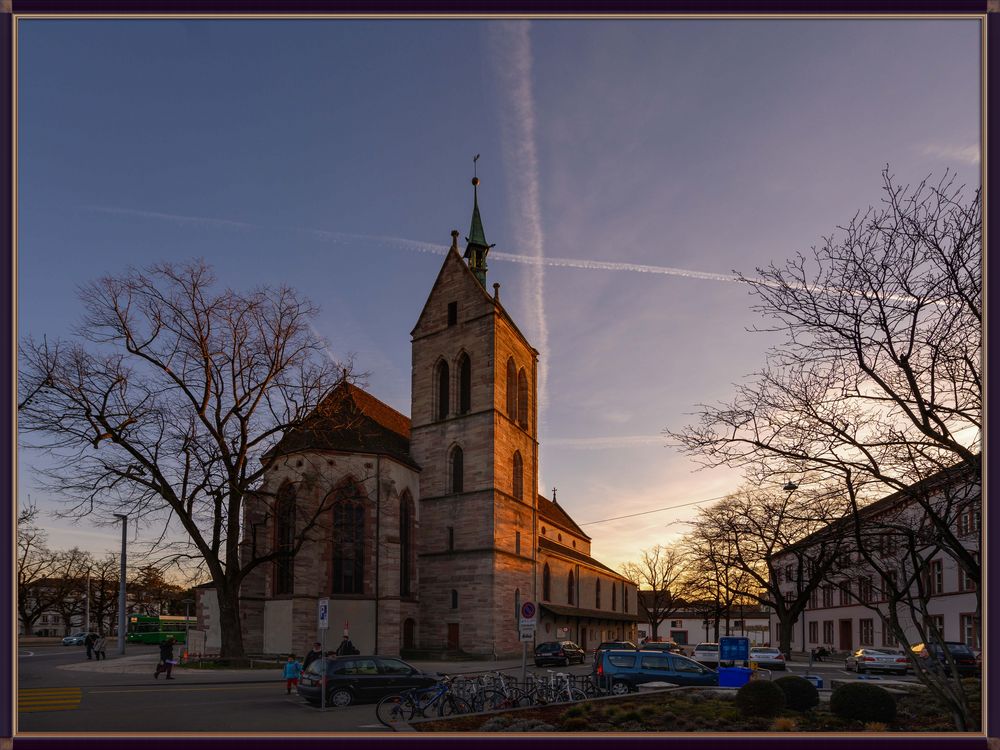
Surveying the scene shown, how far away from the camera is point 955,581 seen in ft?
149

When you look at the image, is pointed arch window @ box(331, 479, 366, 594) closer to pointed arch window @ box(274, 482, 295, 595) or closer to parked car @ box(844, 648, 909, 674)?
pointed arch window @ box(274, 482, 295, 595)

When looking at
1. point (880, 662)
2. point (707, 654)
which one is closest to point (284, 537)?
point (707, 654)

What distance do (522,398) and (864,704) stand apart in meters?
38.4

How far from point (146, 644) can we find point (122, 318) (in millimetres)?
48027

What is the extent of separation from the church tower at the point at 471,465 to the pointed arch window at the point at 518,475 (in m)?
0.06

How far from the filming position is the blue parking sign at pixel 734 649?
967 inches

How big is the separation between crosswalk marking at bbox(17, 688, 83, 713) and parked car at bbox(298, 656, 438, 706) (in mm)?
5279

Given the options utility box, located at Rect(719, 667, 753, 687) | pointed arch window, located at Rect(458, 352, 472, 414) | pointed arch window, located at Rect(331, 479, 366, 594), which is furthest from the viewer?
pointed arch window, located at Rect(458, 352, 472, 414)

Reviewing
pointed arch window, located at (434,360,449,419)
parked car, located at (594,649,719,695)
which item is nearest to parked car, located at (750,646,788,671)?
parked car, located at (594,649,719,695)

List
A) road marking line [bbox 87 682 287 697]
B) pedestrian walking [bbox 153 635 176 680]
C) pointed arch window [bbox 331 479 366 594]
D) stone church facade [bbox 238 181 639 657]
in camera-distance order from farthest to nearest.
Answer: pointed arch window [bbox 331 479 366 594] → stone church facade [bbox 238 181 639 657] → pedestrian walking [bbox 153 635 176 680] → road marking line [bbox 87 682 287 697]

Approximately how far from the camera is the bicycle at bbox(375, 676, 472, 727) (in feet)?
55.2

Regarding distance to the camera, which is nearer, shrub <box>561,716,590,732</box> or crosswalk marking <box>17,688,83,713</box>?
shrub <box>561,716,590,732</box>
